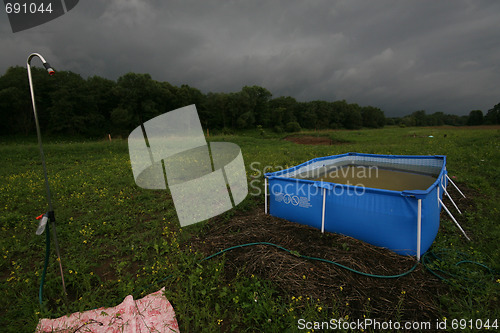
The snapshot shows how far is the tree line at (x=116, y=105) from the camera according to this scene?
86.4 feet

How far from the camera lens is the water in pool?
4.82m

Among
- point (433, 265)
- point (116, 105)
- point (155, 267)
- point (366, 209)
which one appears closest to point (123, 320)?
point (155, 267)

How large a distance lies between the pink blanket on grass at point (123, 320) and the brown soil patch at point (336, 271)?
0.78m

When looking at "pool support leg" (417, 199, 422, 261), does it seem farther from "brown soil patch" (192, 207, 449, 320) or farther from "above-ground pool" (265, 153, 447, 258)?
"brown soil patch" (192, 207, 449, 320)

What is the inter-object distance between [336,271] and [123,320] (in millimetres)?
2362

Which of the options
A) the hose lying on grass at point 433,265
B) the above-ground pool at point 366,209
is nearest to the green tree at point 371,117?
the above-ground pool at point 366,209

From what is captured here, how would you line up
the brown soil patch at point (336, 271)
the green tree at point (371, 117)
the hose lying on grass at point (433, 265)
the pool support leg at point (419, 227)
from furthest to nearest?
the green tree at point (371, 117)
the pool support leg at point (419, 227)
the hose lying on grass at point (433, 265)
the brown soil patch at point (336, 271)

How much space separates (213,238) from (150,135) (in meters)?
2.07

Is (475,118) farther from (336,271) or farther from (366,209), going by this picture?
(336,271)

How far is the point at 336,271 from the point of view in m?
2.62

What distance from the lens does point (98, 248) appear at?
3447 mm

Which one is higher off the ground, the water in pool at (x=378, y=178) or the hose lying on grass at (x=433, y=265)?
the water in pool at (x=378, y=178)

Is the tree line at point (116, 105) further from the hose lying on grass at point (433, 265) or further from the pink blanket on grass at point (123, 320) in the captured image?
the pink blanket on grass at point (123, 320)

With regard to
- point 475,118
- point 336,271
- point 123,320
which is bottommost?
point 123,320
